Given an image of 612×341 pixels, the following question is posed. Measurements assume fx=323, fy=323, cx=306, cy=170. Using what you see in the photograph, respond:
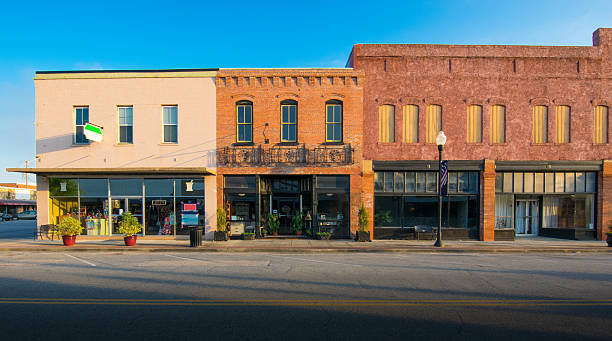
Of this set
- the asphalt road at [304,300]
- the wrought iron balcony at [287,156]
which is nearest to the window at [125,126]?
the wrought iron balcony at [287,156]

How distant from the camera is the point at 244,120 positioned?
1702cm

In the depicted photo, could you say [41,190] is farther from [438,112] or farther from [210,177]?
[438,112]

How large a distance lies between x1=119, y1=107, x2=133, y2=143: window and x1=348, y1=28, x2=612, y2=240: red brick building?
12375 millimetres

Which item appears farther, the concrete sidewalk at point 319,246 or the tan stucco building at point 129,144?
the tan stucco building at point 129,144

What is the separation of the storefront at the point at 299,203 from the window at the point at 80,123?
26.3 feet

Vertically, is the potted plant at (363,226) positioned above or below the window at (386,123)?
below

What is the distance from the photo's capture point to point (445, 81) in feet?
55.2

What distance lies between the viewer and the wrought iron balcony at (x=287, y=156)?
16.6m

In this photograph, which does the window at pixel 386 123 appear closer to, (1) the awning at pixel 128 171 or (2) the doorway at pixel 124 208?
(1) the awning at pixel 128 171

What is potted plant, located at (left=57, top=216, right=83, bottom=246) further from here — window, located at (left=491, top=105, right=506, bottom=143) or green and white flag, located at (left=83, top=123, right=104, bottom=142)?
window, located at (left=491, top=105, right=506, bottom=143)

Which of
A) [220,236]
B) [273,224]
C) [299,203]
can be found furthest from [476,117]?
[220,236]

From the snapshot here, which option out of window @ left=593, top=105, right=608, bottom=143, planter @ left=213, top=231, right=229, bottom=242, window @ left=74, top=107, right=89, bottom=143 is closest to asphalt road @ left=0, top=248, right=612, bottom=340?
planter @ left=213, top=231, right=229, bottom=242

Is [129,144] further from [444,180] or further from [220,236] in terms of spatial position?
[444,180]

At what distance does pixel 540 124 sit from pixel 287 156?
43.8 feet
